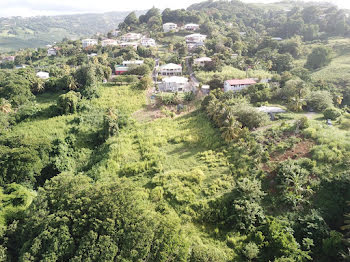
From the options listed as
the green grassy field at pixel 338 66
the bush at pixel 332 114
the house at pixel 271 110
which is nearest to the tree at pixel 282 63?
the green grassy field at pixel 338 66

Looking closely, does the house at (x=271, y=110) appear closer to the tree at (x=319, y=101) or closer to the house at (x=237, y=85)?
the tree at (x=319, y=101)

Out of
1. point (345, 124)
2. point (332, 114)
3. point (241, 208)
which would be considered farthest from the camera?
point (332, 114)

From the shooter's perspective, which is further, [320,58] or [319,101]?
[320,58]

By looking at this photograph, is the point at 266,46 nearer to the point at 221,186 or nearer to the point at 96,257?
the point at 221,186

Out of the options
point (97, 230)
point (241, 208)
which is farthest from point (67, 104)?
point (241, 208)

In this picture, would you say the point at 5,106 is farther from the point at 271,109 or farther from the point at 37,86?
the point at 271,109

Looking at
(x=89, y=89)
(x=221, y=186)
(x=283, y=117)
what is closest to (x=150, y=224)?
(x=221, y=186)
